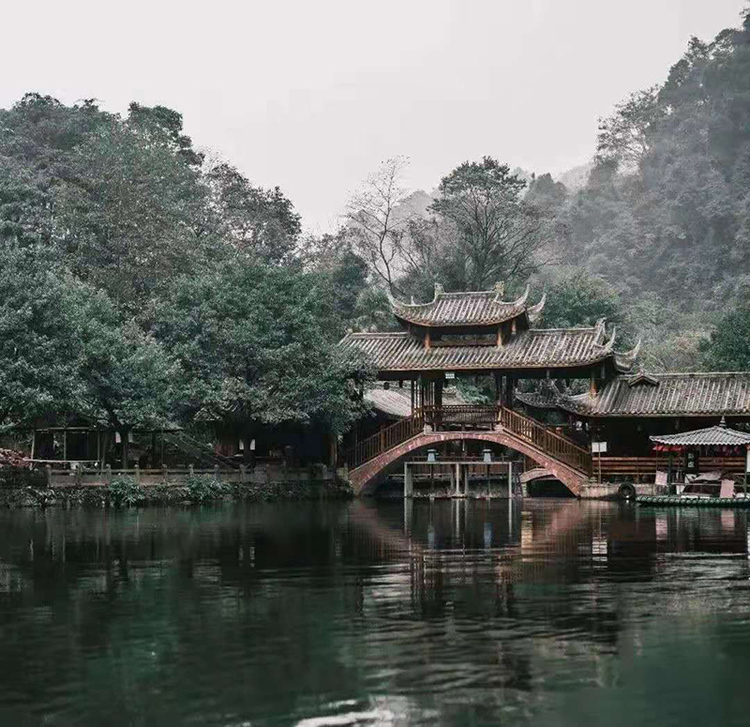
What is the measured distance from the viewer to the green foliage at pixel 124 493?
40250 millimetres

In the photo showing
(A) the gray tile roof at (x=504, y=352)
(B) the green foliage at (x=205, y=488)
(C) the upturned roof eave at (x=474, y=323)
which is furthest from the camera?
(C) the upturned roof eave at (x=474, y=323)

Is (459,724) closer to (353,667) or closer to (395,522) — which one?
(353,667)

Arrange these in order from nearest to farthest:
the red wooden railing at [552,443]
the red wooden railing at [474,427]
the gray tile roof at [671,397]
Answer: the gray tile roof at [671,397] → the red wooden railing at [552,443] → the red wooden railing at [474,427]

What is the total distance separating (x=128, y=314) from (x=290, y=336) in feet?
36.6

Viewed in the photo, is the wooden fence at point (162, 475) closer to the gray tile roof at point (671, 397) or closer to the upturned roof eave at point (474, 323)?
the upturned roof eave at point (474, 323)

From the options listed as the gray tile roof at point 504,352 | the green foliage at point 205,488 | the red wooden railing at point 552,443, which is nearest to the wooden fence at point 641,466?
the red wooden railing at point 552,443

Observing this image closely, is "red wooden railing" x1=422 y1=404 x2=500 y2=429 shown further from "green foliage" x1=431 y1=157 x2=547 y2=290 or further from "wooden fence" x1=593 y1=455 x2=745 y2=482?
"green foliage" x1=431 y1=157 x2=547 y2=290

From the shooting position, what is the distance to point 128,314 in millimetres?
54344

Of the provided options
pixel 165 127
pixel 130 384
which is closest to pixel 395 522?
pixel 130 384

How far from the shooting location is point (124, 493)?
40.4 meters

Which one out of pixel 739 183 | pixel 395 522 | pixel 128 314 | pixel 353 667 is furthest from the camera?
pixel 739 183

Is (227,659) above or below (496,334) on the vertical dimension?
below

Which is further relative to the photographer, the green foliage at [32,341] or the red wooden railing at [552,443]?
the red wooden railing at [552,443]

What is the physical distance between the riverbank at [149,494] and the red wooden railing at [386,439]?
3.08 m
